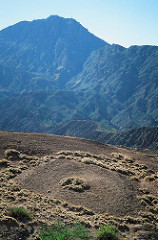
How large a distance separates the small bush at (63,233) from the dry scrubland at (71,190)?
392mm

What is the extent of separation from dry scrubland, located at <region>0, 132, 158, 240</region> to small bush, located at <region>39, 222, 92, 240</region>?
392 millimetres

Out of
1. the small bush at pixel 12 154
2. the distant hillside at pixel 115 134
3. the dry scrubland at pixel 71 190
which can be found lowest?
the distant hillside at pixel 115 134

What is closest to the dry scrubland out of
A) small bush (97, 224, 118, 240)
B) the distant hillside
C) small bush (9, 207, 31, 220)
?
small bush (9, 207, 31, 220)

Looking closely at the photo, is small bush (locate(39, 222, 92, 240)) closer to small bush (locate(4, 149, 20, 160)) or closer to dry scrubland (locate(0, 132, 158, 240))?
dry scrubland (locate(0, 132, 158, 240))

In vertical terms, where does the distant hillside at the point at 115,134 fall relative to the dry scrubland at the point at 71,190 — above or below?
below

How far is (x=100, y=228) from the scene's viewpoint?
35.5 ft

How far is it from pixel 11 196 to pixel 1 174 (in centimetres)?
476

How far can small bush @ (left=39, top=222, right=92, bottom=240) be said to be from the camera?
8885mm

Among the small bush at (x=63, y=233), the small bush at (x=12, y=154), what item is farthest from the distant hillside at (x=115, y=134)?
the small bush at (x=63, y=233)

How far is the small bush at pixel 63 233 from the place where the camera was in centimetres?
889

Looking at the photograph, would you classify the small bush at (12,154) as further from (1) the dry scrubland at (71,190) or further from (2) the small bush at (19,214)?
(2) the small bush at (19,214)

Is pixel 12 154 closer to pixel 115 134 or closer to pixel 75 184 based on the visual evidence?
pixel 75 184

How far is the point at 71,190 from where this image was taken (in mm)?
15711

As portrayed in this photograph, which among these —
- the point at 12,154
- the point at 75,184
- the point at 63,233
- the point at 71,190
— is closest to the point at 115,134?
the point at 12,154
